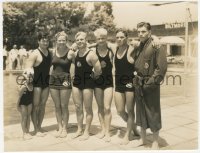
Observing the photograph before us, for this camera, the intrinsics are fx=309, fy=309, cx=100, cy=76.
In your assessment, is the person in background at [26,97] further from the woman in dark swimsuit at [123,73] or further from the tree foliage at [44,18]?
the woman in dark swimsuit at [123,73]

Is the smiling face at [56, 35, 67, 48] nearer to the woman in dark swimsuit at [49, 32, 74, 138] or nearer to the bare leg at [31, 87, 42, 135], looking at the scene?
the woman in dark swimsuit at [49, 32, 74, 138]

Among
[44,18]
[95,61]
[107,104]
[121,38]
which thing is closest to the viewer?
[121,38]

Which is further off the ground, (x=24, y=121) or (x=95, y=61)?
(x=95, y=61)

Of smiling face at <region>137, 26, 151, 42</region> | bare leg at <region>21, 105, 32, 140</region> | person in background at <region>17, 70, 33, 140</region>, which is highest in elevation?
smiling face at <region>137, 26, 151, 42</region>

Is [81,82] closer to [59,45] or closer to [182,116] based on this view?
[59,45]

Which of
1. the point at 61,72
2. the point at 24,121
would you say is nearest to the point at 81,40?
the point at 61,72

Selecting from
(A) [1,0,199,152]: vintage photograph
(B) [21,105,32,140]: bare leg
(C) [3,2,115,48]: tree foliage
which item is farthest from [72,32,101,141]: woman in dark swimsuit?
(C) [3,2,115,48]: tree foliage

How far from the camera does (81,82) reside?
479 cm

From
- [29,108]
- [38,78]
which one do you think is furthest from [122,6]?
[29,108]

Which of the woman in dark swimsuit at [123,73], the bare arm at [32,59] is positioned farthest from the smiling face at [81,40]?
the bare arm at [32,59]

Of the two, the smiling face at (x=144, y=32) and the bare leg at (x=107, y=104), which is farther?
the bare leg at (x=107, y=104)

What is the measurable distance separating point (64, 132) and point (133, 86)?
57.0 inches

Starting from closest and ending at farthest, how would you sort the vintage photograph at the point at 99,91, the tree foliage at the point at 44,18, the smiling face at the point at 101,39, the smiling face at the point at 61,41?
1. the vintage photograph at the point at 99,91
2. the smiling face at the point at 101,39
3. the smiling face at the point at 61,41
4. the tree foliage at the point at 44,18

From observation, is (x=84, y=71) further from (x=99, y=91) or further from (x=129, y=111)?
(x=129, y=111)
